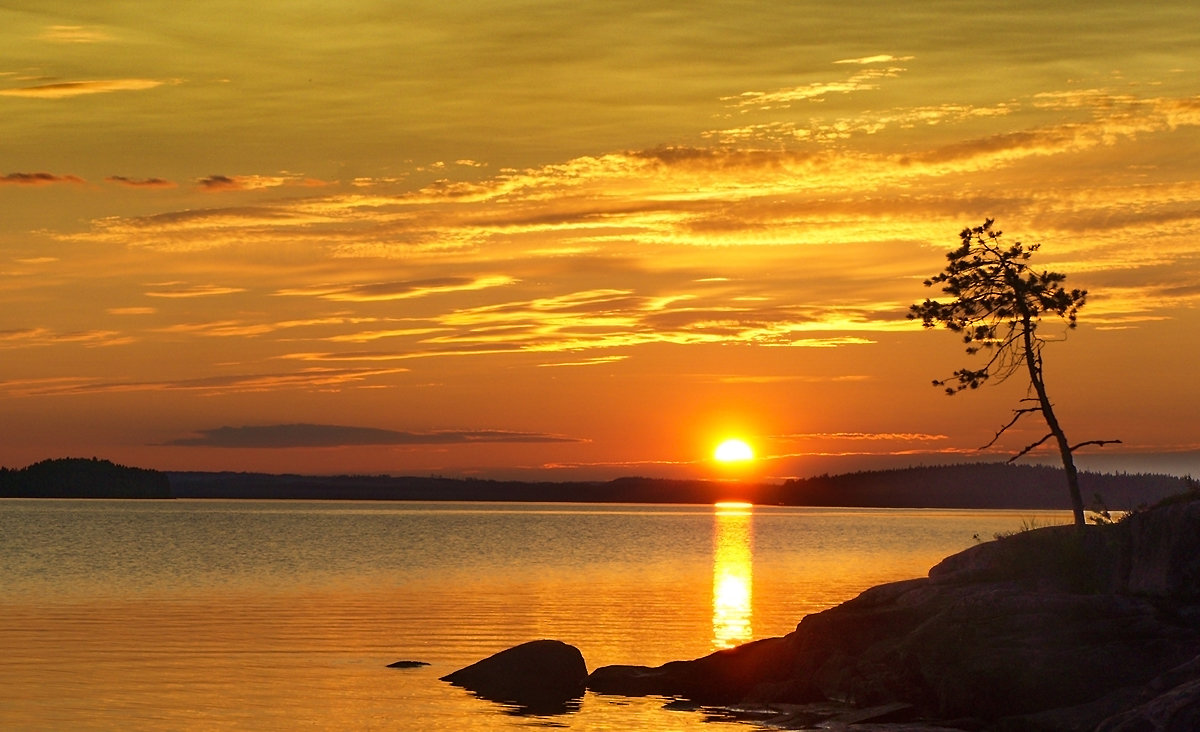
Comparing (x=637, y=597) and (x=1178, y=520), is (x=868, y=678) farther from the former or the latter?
(x=637, y=597)

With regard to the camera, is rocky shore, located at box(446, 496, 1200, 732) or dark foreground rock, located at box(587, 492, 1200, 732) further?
rocky shore, located at box(446, 496, 1200, 732)

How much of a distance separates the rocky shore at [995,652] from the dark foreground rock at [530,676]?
0.05m

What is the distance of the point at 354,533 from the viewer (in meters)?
157

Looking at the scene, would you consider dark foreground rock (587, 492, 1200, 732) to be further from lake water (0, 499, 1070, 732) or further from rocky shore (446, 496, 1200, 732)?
lake water (0, 499, 1070, 732)

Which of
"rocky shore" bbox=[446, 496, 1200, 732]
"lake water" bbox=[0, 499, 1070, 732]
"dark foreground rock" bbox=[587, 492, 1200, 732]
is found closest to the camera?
"dark foreground rock" bbox=[587, 492, 1200, 732]

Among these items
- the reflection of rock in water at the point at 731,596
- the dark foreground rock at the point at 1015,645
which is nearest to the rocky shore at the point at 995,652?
the dark foreground rock at the point at 1015,645

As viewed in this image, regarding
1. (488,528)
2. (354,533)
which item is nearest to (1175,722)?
(354,533)

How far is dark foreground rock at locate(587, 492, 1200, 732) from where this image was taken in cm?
3147

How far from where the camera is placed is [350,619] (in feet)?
192

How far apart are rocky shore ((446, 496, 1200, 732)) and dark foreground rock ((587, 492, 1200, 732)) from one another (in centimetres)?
4

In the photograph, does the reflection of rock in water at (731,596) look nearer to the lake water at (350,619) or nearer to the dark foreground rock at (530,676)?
the lake water at (350,619)

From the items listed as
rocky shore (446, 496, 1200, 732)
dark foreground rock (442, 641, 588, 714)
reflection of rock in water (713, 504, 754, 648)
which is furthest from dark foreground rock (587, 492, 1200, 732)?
reflection of rock in water (713, 504, 754, 648)

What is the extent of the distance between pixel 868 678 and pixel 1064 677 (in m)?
5.75

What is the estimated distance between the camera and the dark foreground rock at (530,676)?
128ft
